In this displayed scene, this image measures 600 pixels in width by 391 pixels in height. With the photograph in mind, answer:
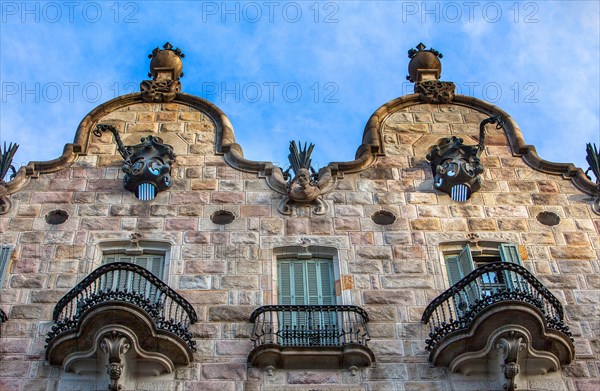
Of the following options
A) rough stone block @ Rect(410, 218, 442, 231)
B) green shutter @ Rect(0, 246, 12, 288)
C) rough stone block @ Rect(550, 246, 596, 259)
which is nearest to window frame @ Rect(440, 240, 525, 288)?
rough stone block @ Rect(410, 218, 442, 231)

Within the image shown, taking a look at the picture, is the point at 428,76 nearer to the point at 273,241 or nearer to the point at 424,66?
the point at 424,66

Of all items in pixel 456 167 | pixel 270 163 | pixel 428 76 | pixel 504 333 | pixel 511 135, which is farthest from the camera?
pixel 428 76

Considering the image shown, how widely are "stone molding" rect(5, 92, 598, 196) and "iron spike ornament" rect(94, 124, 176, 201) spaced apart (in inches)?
46.6

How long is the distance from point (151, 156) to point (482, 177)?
7123 millimetres

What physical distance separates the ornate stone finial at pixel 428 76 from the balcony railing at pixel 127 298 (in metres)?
8.98

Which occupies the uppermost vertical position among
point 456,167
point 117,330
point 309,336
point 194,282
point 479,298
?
point 456,167

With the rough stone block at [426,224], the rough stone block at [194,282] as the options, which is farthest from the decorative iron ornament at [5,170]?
the rough stone block at [426,224]

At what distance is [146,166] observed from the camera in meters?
22.0

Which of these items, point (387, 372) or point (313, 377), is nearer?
point (313, 377)

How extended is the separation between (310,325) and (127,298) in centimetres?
340

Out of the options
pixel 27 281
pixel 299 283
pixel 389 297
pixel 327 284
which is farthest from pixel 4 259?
pixel 389 297

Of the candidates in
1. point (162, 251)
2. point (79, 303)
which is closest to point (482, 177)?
point (162, 251)

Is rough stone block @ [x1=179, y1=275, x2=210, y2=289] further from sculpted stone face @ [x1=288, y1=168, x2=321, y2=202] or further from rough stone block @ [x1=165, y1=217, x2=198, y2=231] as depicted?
sculpted stone face @ [x1=288, y1=168, x2=321, y2=202]

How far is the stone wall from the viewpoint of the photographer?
18438 millimetres
